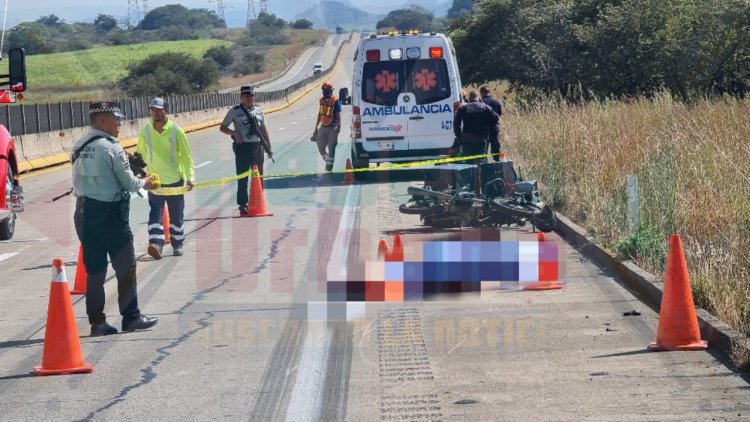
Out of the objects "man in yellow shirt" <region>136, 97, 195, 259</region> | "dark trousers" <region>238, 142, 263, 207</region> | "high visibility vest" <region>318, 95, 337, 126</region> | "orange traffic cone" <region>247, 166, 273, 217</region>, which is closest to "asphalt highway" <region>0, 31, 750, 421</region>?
"man in yellow shirt" <region>136, 97, 195, 259</region>

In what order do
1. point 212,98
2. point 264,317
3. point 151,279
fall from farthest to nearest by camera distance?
point 212,98 < point 151,279 < point 264,317

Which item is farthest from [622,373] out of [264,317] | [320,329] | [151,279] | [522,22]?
[522,22]

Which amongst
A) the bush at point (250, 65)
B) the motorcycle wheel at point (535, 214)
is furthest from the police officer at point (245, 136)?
the bush at point (250, 65)

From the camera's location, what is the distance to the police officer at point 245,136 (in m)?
17.1

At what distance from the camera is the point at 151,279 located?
11.8m

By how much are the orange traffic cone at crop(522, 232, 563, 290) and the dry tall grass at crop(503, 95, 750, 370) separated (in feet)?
2.68

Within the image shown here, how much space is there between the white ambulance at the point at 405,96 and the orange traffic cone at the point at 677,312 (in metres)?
14.3

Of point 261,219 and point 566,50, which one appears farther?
point 566,50

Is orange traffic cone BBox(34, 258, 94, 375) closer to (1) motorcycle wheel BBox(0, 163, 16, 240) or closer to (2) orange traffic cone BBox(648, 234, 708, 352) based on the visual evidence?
(2) orange traffic cone BBox(648, 234, 708, 352)

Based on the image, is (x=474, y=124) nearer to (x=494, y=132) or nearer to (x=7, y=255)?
(x=494, y=132)

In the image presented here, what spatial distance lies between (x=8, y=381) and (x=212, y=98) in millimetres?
49713

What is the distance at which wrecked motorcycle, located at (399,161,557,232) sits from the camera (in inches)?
570

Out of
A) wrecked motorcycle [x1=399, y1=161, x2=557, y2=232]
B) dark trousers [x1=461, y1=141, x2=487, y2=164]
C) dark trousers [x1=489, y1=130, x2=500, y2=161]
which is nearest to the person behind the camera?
wrecked motorcycle [x1=399, y1=161, x2=557, y2=232]

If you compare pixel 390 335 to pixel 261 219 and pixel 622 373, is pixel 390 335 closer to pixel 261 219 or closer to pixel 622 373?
pixel 622 373
